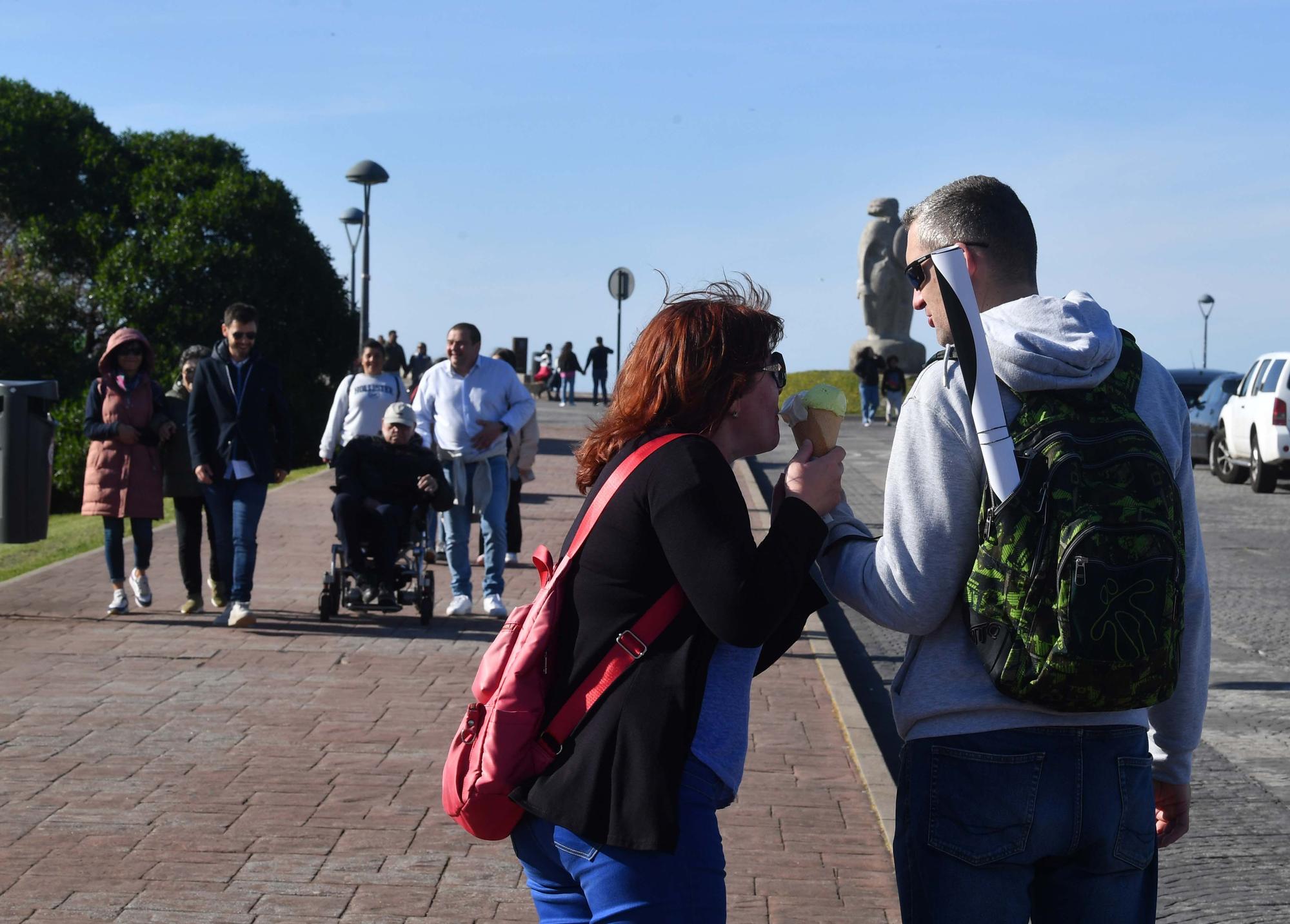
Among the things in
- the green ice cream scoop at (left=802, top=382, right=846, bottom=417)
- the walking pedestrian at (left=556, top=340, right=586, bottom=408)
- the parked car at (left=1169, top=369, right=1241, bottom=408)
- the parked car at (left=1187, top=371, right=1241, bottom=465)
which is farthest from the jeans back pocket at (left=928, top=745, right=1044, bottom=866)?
the walking pedestrian at (left=556, top=340, right=586, bottom=408)

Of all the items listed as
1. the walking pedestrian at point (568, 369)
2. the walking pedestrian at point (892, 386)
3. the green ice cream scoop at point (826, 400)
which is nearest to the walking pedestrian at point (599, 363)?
the walking pedestrian at point (568, 369)

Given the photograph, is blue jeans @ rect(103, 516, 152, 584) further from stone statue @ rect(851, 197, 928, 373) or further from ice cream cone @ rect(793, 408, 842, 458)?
stone statue @ rect(851, 197, 928, 373)

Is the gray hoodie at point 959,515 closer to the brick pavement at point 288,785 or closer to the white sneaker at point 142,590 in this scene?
the brick pavement at point 288,785

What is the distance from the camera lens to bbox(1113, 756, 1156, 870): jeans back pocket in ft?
7.94

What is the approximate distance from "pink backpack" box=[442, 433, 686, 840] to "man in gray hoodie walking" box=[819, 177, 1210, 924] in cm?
40

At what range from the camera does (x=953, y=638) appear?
2465mm

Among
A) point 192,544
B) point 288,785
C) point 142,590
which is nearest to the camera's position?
point 288,785

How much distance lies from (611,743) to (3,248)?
4767 cm

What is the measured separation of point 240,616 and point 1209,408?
19.0 meters

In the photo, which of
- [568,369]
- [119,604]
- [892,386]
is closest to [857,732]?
[119,604]

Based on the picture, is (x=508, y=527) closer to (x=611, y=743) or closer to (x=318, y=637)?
(x=318, y=637)

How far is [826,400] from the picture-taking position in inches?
107

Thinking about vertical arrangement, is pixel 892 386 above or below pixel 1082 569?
above

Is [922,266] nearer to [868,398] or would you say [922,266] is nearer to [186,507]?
[186,507]
